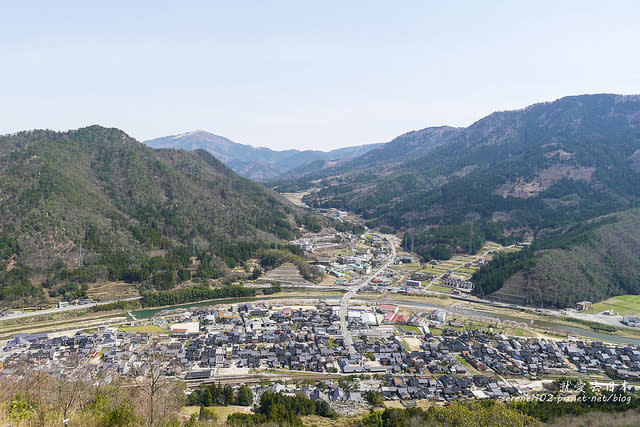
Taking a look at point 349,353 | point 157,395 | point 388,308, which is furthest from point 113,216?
point 157,395

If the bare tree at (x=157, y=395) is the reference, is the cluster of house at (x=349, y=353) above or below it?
below

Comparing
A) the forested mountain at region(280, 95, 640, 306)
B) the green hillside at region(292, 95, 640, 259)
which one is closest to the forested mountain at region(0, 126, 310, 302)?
the green hillside at region(292, 95, 640, 259)

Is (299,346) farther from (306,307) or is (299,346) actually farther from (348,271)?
(348,271)

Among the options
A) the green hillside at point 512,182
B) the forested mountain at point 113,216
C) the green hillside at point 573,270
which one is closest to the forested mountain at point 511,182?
the green hillside at point 512,182

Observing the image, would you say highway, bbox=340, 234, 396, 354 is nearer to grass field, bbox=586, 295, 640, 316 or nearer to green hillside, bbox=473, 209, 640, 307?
green hillside, bbox=473, 209, 640, 307

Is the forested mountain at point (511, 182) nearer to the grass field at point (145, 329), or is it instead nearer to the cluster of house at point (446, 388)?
the cluster of house at point (446, 388)

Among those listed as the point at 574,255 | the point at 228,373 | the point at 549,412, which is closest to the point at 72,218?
the point at 228,373

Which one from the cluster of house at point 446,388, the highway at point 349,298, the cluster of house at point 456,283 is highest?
the highway at point 349,298

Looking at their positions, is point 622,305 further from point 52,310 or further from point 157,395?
point 52,310
